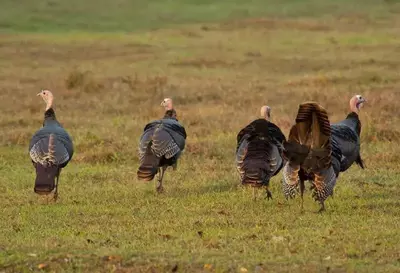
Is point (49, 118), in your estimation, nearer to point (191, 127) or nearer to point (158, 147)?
point (158, 147)

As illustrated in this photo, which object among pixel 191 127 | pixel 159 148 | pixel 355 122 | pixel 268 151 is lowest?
pixel 268 151

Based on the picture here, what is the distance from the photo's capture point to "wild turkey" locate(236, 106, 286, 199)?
11195 mm

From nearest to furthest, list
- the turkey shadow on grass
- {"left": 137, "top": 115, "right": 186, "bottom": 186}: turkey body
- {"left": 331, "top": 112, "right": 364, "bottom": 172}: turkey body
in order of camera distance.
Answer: {"left": 331, "top": 112, "right": 364, "bottom": 172}: turkey body, {"left": 137, "top": 115, "right": 186, "bottom": 186}: turkey body, the turkey shadow on grass

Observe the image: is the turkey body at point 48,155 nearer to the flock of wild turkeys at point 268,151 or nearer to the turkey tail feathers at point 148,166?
the flock of wild turkeys at point 268,151

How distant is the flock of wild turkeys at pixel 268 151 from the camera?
10.5 metres

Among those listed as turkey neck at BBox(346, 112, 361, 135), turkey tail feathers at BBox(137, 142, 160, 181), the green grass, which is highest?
the green grass

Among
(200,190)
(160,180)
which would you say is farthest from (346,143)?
(160,180)

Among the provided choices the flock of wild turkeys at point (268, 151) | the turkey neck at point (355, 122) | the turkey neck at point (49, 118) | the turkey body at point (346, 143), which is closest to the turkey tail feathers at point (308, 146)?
the flock of wild turkeys at point (268, 151)

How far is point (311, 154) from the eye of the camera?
1052cm

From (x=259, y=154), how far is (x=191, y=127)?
6697 mm

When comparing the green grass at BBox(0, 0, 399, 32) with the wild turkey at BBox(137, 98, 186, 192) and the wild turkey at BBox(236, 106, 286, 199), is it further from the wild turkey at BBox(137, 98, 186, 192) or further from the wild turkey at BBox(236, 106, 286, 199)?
the wild turkey at BBox(236, 106, 286, 199)

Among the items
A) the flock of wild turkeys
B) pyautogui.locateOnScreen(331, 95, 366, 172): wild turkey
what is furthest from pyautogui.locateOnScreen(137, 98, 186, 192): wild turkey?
pyautogui.locateOnScreen(331, 95, 366, 172): wild turkey

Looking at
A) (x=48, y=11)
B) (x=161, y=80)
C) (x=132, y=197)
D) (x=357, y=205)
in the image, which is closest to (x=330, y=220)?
(x=357, y=205)

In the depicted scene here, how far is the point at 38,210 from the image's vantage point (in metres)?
11.4
